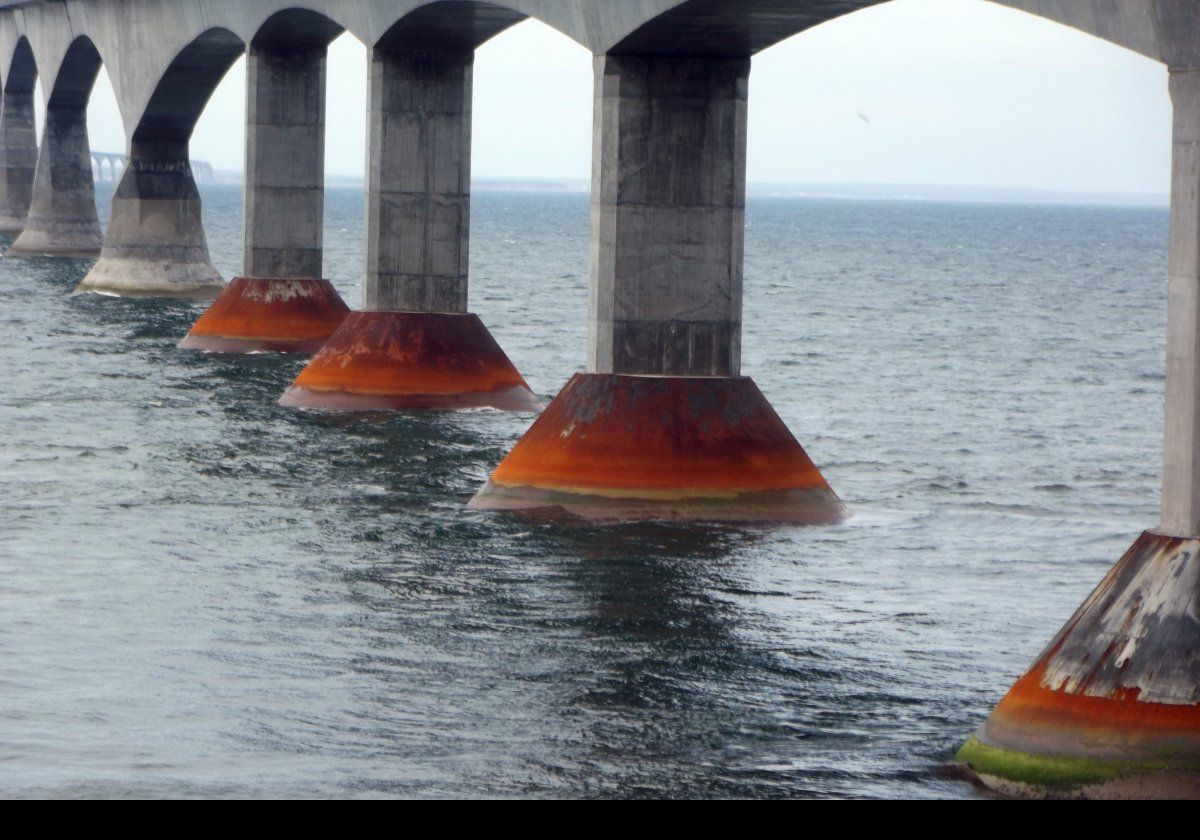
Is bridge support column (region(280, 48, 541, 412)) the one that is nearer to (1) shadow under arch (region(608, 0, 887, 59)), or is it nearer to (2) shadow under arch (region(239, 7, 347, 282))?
(2) shadow under arch (region(239, 7, 347, 282))

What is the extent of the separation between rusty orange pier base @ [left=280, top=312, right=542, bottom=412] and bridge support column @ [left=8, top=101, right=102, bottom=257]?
41632 mm

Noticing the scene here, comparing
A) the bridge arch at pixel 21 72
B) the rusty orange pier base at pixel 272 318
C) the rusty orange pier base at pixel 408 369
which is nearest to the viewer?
the rusty orange pier base at pixel 408 369

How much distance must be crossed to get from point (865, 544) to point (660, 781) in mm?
9687

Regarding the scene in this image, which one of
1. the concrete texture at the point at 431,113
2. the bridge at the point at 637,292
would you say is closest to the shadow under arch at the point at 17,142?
the concrete texture at the point at 431,113

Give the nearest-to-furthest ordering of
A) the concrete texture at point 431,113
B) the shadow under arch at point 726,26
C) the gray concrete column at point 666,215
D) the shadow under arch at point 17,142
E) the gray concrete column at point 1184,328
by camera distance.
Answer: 1. the gray concrete column at point 1184,328
2. the shadow under arch at point 726,26
3. the concrete texture at point 431,113
4. the gray concrete column at point 666,215
5. the shadow under arch at point 17,142

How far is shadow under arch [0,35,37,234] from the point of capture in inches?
3263

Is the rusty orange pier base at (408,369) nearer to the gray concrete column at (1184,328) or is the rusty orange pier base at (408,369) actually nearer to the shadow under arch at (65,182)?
the gray concrete column at (1184,328)

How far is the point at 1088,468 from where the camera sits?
1173 inches

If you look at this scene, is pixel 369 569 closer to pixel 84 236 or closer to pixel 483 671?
pixel 483 671

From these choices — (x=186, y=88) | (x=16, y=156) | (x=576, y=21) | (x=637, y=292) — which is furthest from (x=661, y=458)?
(x=16, y=156)

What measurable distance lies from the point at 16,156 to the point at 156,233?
33.2 m

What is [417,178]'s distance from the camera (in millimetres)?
33344

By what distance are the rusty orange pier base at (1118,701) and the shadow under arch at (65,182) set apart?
59.8m

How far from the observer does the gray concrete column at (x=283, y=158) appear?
40.9 m
